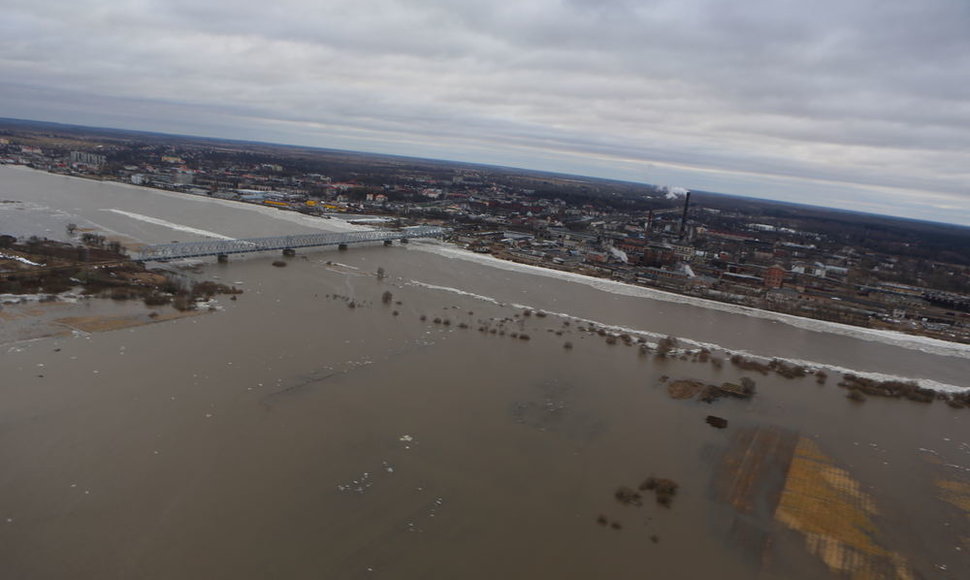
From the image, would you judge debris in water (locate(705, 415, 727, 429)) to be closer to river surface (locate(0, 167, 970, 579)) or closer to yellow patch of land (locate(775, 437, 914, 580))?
river surface (locate(0, 167, 970, 579))

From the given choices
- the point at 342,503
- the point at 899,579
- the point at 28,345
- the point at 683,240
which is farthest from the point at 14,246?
the point at 683,240

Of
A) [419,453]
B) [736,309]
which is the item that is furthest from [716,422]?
[736,309]

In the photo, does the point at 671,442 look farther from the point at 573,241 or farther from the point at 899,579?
the point at 573,241

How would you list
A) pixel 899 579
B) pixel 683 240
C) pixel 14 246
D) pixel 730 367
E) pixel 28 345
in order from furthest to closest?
pixel 683 240
pixel 14 246
pixel 730 367
pixel 28 345
pixel 899 579

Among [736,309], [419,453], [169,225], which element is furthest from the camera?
[169,225]

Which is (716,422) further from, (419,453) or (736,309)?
(736,309)

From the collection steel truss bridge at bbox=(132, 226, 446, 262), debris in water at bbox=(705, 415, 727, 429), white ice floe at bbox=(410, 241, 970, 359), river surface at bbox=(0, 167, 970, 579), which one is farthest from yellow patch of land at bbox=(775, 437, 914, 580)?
→ steel truss bridge at bbox=(132, 226, 446, 262)
